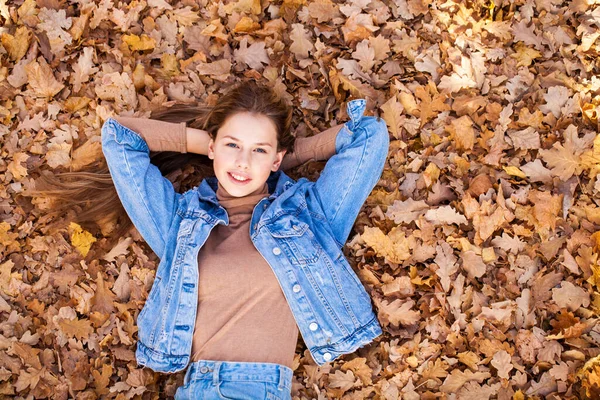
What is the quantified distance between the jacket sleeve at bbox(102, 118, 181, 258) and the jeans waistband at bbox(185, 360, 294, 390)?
2.66ft

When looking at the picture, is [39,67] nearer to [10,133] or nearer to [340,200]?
[10,133]

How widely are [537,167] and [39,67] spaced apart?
11.6 ft

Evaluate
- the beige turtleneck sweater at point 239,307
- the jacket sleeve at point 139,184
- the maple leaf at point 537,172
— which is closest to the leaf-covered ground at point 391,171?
the maple leaf at point 537,172

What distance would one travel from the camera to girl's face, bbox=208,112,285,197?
3.40 m

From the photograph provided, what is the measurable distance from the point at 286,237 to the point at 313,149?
0.65 m

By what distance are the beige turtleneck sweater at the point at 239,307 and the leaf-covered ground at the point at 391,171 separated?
0.51 metres

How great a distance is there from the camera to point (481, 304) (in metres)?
3.58

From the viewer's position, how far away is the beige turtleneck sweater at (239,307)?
133 inches

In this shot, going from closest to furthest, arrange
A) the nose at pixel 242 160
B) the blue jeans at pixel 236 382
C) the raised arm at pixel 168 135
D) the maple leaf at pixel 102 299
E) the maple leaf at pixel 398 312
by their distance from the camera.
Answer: the blue jeans at pixel 236 382, the nose at pixel 242 160, the maple leaf at pixel 398 312, the raised arm at pixel 168 135, the maple leaf at pixel 102 299

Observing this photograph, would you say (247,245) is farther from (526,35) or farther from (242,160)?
(526,35)

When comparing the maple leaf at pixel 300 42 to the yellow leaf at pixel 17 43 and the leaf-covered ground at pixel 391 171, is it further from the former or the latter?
the yellow leaf at pixel 17 43

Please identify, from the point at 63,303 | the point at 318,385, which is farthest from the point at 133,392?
the point at 318,385

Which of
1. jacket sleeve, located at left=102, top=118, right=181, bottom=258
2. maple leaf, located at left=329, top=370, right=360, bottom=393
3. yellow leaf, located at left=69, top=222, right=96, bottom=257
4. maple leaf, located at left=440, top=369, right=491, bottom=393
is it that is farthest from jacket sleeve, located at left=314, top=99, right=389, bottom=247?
yellow leaf, located at left=69, top=222, right=96, bottom=257

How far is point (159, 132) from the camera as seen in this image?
3727 mm
